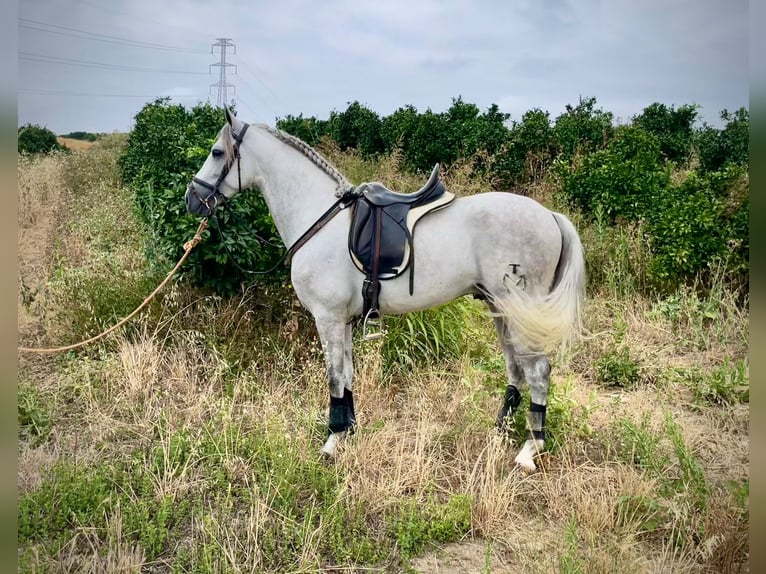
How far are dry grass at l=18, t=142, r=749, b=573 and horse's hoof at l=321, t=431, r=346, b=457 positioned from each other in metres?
0.10

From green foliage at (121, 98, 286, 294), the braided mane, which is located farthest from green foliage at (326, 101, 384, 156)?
the braided mane

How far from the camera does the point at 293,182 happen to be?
11.1ft

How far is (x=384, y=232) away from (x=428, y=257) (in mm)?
309

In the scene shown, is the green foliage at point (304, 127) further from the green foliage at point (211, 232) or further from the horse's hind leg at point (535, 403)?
the horse's hind leg at point (535, 403)

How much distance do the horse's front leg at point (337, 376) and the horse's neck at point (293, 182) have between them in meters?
0.63

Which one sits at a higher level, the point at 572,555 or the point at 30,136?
the point at 30,136

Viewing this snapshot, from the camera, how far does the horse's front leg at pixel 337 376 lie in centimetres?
333

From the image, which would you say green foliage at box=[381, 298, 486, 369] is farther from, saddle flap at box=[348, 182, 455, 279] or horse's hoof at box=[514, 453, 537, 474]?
saddle flap at box=[348, 182, 455, 279]

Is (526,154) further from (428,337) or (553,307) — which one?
(553,307)

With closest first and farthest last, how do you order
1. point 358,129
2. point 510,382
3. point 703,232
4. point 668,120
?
point 510,382 < point 703,232 < point 668,120 < point 358,129

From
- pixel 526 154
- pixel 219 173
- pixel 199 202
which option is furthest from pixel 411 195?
pixel 526 154

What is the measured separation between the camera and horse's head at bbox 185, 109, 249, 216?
330 cm

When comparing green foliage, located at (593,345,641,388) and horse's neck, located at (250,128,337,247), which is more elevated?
horse's neck, located at (250,128,337,247)

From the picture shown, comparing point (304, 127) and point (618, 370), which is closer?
point (618, 370)
